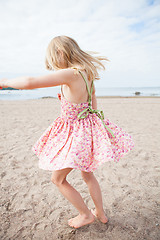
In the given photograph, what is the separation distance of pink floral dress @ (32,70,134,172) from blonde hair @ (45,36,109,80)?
26 cm

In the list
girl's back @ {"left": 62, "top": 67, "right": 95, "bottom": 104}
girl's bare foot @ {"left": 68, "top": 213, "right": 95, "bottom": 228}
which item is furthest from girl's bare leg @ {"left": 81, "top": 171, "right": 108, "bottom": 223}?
girl's back @ {"left": 62, "top": 67, "right": 95, "bottom": 104}

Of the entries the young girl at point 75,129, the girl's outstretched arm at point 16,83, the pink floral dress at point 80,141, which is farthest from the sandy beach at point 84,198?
the girl's outstretched arm at point 16,83

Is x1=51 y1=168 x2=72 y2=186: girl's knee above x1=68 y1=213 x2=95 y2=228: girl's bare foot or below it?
above

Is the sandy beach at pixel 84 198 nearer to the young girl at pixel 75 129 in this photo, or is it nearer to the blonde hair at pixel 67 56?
the young girl at pixel 75 129

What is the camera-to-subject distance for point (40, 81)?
5.10 ft

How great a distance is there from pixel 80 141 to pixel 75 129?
0.49ft

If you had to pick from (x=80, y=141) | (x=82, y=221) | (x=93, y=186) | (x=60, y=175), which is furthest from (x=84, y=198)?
(x=80, y=141)

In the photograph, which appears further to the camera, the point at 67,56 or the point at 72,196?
the point at 72,196

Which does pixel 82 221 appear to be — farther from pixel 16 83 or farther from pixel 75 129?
pixel 16 83

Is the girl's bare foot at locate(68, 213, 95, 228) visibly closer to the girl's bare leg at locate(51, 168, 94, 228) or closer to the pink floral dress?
the girl's bare leg at locate(51, 168, 94, 228)

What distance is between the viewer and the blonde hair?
1840 millimetres

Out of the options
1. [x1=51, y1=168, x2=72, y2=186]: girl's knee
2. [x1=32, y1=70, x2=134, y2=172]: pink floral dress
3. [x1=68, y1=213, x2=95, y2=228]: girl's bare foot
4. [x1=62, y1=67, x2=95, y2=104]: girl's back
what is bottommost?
[x1=68, y1=213, x2=95, y2=228]: girl's bare foot

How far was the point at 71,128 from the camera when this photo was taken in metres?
1.93

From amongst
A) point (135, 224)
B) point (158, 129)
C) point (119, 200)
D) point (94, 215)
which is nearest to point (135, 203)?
point (119, 200)
